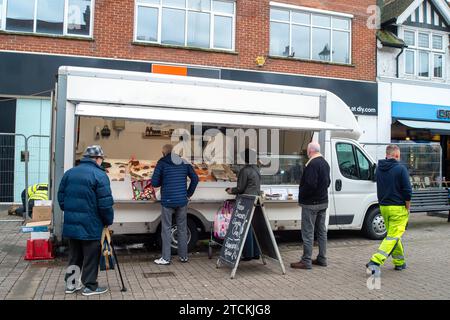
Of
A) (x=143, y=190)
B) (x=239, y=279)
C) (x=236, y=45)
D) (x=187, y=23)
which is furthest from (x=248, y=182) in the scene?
(x=187, y=23)

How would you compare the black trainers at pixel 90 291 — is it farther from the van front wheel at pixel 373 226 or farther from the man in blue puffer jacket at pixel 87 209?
the van front wheel at pixel 373 226

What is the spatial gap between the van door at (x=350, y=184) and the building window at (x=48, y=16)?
8129mm

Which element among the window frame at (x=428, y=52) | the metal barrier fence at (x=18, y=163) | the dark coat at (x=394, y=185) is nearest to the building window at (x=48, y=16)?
the metal barrier fence at (x=18, y=163)

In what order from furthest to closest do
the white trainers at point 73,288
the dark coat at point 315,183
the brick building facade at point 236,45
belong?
the brick building facade at point 236,45 < the dark coat at point 315,183 < the white trainers at point 73,288

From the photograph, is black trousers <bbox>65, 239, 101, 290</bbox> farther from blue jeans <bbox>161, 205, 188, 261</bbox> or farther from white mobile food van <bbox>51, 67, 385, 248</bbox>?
blue jeans <bbox>161, 205, 188, 261</bbox>

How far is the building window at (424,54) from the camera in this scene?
1700cm

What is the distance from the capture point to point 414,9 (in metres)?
16.8

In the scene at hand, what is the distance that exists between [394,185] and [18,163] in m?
8.17

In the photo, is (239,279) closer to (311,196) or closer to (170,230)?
(170,230)

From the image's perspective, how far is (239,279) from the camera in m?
6.23

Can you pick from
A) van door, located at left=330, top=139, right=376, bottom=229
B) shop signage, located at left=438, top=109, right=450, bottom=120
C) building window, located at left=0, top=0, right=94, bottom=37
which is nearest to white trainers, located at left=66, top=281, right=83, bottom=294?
van door, located at left=330, top=139, right=376, bottom=229

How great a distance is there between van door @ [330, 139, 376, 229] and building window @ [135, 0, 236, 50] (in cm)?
673

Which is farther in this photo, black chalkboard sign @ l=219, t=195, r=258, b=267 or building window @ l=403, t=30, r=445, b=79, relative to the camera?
building window @ l=403, t=30, r=445, b=79

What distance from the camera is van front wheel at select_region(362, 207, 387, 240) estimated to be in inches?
368
